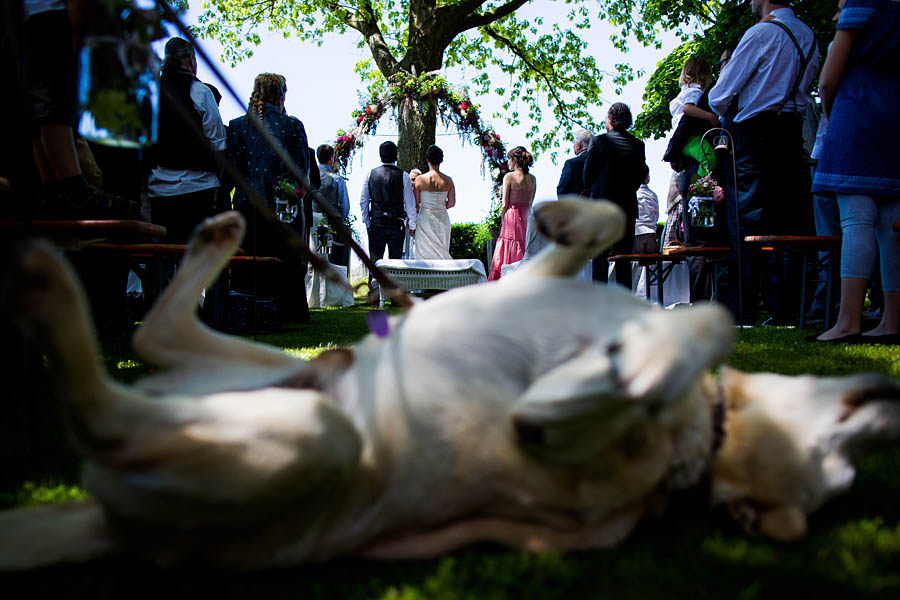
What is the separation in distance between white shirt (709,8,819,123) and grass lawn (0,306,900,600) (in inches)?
194

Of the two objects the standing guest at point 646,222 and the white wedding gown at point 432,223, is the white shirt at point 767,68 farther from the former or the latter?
the white wedding gown at point 432,223

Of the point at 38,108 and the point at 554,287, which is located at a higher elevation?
the point at 38,108

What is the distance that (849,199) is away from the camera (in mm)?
4344

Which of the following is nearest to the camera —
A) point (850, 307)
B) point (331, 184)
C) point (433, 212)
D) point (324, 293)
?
point (850, 307)

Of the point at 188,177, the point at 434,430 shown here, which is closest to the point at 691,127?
the point at 188,177

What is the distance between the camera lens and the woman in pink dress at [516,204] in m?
10.2

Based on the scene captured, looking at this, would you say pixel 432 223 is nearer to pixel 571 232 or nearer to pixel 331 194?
pixel 331 194

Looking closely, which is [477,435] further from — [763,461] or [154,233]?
[154,233]

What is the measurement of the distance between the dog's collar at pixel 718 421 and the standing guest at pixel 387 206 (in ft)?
31.9

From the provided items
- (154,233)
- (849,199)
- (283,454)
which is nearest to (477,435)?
(283,454)

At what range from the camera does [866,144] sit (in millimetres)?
4238

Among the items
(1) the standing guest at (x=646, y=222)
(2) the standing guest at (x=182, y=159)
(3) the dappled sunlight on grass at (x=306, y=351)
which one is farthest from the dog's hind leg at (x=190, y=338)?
(1) the standing guest at (x=646, y=222)

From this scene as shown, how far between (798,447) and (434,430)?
80 cm

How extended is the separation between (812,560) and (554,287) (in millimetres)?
779
